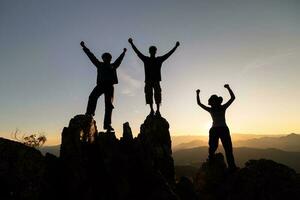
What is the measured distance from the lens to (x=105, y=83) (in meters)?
15.5

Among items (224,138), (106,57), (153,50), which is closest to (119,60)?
(106,57)

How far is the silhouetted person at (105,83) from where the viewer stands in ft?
50.0

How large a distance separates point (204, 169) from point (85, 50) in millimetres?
9594

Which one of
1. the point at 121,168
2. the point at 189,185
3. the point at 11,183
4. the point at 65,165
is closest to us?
the point at 11,183

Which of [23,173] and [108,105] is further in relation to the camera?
[108,105]

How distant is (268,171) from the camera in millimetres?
15203

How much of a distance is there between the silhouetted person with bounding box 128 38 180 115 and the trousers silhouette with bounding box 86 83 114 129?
3.23 metres

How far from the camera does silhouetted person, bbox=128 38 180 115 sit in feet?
59.1

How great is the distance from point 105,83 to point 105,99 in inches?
33.0

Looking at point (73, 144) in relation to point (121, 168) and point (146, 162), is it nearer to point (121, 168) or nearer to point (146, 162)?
point (121, 168)

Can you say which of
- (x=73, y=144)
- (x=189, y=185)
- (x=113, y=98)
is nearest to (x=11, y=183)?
(x=73, y=144)

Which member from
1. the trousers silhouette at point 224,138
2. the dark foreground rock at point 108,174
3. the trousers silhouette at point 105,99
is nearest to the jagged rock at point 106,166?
the dark foreground rock at point 108,174

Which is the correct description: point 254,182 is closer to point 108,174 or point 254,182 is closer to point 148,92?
point 108,174

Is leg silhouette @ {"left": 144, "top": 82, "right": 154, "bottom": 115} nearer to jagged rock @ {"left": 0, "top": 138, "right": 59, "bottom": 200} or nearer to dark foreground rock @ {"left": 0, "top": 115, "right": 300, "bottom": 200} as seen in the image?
dark foreground rock @ {"left": 0, "top": 115, "right": 300, "bottom": 200}
